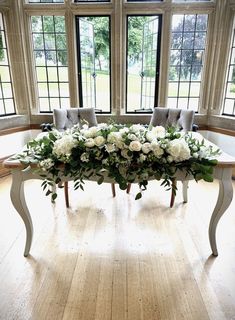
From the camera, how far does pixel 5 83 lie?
3428 mm

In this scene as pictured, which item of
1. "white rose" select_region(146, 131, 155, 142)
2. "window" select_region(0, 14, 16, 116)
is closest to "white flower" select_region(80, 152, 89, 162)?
"white rose" select_region(146, 131, 155, 142)

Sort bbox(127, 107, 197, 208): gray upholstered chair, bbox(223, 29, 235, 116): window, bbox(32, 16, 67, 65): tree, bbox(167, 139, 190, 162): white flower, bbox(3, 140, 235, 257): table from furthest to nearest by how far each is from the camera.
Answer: bbox(32, 16, 67, 65): tree < bbox(223, 29, 235, 116): window < bbox(127, 107, 197, 208): gray upholstered chair < bbox(3, 140, 235, 257): table < bbox(167, 139, 190, 162): white flower

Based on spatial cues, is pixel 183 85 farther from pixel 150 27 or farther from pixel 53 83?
pixel 53 83

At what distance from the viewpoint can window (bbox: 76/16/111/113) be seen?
3418 millimetres

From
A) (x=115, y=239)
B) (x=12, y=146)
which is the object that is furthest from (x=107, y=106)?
(x=115, y=239)

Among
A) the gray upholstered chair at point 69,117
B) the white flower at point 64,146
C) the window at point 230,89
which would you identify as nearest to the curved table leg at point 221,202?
the white flower at point 64,146

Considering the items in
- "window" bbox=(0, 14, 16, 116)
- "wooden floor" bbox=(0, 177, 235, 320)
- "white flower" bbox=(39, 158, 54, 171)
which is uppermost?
"window" bbox=(0, 14, 16, 116)

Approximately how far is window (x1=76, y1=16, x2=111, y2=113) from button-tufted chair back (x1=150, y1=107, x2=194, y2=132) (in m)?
0.99

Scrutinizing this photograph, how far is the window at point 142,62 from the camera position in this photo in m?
3.41

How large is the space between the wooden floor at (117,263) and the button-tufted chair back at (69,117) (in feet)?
3.55

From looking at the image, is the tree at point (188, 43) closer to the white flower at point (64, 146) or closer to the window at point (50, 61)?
the window at point (50, 61)

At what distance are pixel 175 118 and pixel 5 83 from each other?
2569 mm

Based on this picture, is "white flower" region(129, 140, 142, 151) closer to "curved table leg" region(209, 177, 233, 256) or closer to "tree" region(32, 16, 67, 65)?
"curved table leg" region(209, 177, 233, 256)

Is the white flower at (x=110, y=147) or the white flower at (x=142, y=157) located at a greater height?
the white flower at (x=110, y=147)
